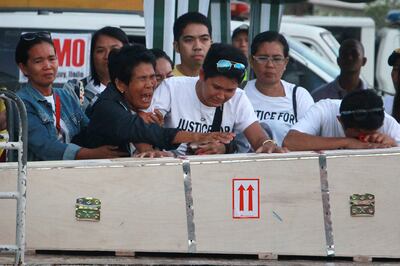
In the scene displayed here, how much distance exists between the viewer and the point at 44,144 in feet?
19.9

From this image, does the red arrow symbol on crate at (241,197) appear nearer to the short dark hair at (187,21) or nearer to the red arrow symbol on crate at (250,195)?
the red arrow symbol on crate at (250,195)

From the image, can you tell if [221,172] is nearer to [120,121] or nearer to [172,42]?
[120,121]

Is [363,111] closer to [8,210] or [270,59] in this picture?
[270,59]

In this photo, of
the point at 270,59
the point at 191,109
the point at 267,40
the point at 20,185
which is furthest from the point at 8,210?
the point at 267,40

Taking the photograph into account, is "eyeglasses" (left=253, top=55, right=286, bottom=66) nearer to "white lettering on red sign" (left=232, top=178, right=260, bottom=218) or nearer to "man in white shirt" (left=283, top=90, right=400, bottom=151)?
"man in white shirt" (left=283, top=90, right=400, bottom=151)

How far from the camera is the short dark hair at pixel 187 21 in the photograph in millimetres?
7504

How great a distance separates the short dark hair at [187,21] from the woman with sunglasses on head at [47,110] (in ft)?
3.72

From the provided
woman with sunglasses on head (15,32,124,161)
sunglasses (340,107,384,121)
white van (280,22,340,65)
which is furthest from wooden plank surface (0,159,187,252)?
white van (280,22,340,65)

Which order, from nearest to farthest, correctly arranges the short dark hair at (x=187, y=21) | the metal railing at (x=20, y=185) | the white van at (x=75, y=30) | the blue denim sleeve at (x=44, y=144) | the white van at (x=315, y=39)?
the metal railing at (x=20, y=185) < the blue denim sleeve at (x=44, y=144) < the short dark hair at (x=187, y=21) < the white van at (x=75, y=30) < the white van at (x=315, y=39)

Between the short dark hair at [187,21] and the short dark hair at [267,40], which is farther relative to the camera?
the short dark hair at [187,21]

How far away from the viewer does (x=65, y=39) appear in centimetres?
1098

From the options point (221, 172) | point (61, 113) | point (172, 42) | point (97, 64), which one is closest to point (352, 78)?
point (172, 42)

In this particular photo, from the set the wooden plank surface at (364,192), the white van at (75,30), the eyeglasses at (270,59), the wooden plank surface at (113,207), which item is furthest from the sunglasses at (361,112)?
the white van at (75,30)

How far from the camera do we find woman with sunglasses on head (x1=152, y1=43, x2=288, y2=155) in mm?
5973
